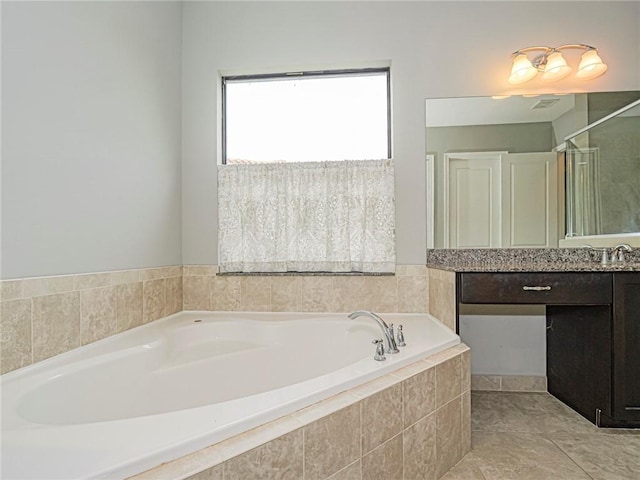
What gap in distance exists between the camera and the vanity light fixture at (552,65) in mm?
2490

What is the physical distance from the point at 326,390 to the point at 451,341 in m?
0.84

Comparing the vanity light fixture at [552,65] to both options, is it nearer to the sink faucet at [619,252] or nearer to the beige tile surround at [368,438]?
the sink faucet at [619,252]

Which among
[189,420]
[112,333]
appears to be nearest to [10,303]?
[112,333]

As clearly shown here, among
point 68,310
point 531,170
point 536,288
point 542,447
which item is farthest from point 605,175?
point 68,310

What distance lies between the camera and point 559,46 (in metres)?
2.52

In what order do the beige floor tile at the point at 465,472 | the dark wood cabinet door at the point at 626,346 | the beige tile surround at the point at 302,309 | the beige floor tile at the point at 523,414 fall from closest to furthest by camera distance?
the beige tile surround at the point at 302,309
the beige floor tile at the point at 465,472
the dark wood cabinet door at the point at 626,346
the beige floor tile at the point at 523,414

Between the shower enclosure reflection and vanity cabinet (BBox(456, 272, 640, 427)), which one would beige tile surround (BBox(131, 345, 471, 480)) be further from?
the shower enclosure reflection

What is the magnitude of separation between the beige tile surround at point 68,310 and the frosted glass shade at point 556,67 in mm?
2705

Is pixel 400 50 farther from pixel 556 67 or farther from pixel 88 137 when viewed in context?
pixel 88 137

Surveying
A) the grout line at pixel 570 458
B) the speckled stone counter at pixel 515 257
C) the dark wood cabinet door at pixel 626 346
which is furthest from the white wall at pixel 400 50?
the grout line at pixel 570 458

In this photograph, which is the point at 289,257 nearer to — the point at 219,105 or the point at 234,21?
the point at 219,105

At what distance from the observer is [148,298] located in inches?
90.1

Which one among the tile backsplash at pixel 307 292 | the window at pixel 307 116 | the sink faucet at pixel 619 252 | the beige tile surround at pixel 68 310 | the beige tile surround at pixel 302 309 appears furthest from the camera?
the window at pixel 307 116

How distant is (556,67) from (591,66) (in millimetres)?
212
